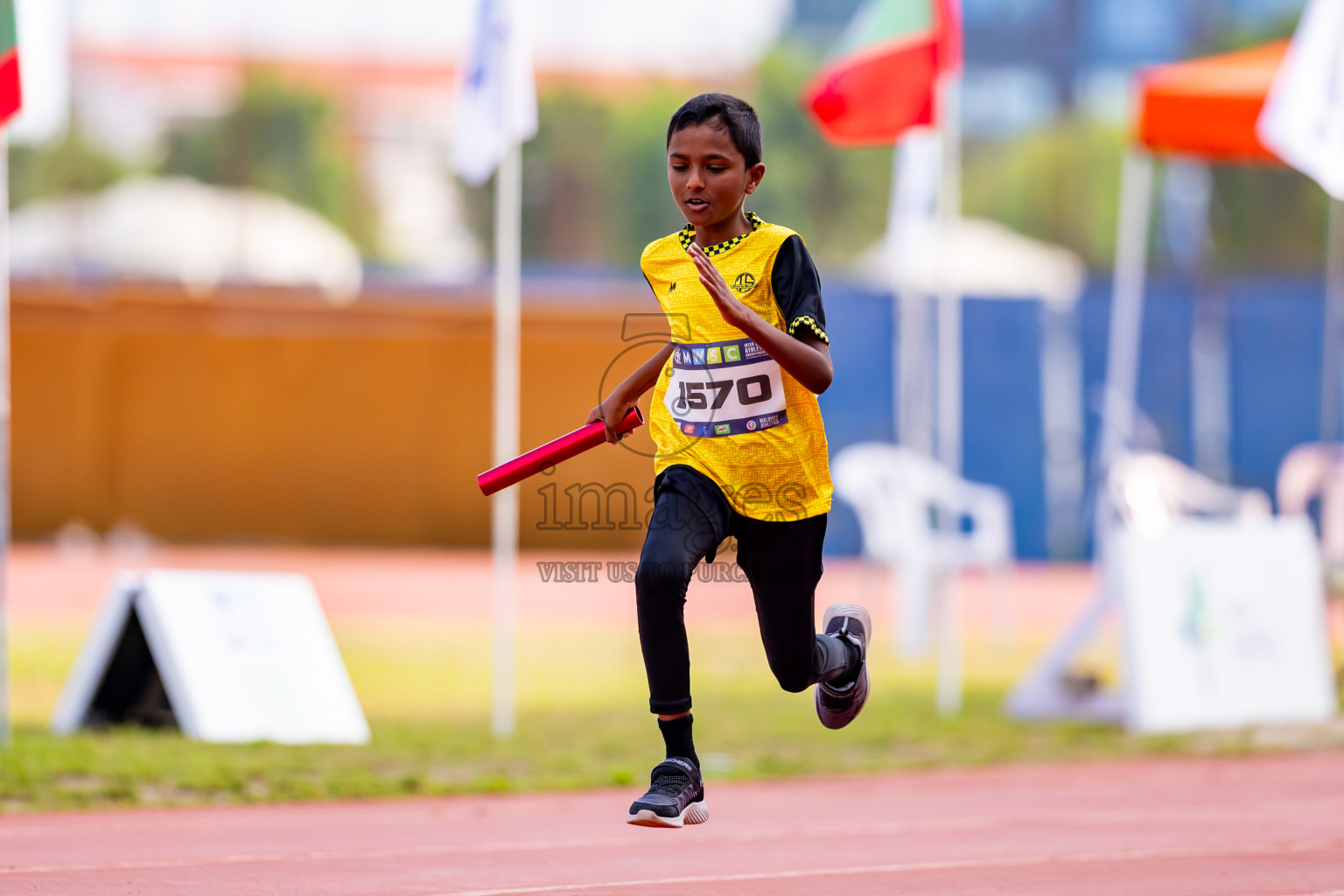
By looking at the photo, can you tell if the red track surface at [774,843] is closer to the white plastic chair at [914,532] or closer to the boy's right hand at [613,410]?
the boy's right hand at [613,410]

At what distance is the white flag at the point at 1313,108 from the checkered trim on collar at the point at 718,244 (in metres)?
4.92

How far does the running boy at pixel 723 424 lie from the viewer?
14.0ft

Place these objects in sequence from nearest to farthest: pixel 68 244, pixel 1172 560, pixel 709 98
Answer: pixel 709 98 < pixel 1172 560 < pixel 68 244

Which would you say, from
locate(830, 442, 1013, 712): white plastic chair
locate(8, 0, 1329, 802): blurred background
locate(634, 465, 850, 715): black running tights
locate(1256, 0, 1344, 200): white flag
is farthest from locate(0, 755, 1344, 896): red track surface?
locate(8, 0, 1329, 802): blurred background

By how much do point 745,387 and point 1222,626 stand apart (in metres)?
6.34

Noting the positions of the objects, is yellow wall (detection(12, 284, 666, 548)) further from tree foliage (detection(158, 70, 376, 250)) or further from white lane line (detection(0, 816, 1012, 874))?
white lane line (detection(0, 816, 1012, 874))

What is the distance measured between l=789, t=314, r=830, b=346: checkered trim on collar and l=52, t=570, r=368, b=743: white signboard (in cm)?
501

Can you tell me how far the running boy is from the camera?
428cm

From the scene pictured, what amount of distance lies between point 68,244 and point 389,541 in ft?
20.1

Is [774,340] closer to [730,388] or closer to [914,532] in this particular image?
[730,388]

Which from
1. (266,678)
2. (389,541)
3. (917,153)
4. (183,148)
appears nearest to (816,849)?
(266,678)

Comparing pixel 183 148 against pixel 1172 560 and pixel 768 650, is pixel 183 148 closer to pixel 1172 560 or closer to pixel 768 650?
pixel 1172 560

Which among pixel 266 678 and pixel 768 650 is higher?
pixel 768 650

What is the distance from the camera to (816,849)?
241 inches
